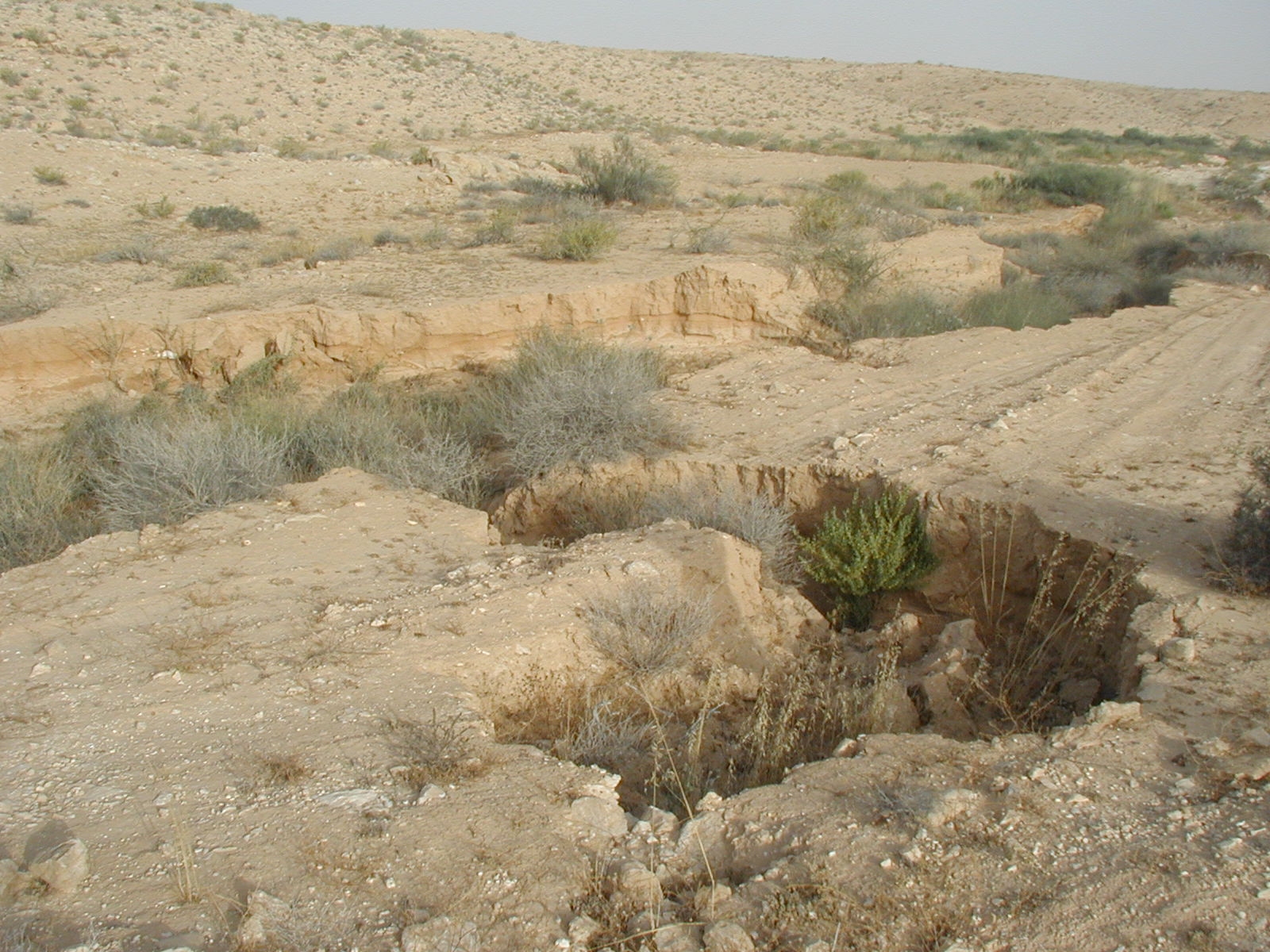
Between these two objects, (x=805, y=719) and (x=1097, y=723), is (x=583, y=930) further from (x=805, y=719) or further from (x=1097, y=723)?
(x=1097, y=723)

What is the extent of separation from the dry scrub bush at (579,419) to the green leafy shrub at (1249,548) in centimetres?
352

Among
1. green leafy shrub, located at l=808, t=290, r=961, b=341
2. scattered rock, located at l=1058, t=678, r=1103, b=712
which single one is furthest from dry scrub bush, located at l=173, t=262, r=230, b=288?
scattered rock, located at l=1058, t=678, r=1103, b=712

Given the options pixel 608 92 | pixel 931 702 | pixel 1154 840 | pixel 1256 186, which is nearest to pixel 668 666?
pixel 931 702

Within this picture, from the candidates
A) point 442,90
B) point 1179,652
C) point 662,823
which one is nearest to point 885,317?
point 1179,652

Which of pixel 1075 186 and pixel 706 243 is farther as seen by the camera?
pixel 1075 186

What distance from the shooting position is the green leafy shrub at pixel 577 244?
1028cm

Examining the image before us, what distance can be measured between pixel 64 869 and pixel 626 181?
41.6 feet

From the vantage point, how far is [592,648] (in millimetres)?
4375

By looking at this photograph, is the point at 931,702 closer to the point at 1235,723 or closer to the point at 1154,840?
the point at 1235,723

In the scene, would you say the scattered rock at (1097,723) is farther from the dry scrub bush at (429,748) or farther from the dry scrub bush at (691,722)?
the dry scrub bush at (429,748)

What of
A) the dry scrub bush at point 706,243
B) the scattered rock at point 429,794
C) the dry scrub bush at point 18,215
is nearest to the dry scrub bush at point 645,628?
the scattered rock at point 429,794

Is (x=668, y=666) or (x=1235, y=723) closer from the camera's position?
(x=1235, y=723)

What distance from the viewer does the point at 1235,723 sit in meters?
3.38

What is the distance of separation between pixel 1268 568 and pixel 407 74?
31.8 meters
